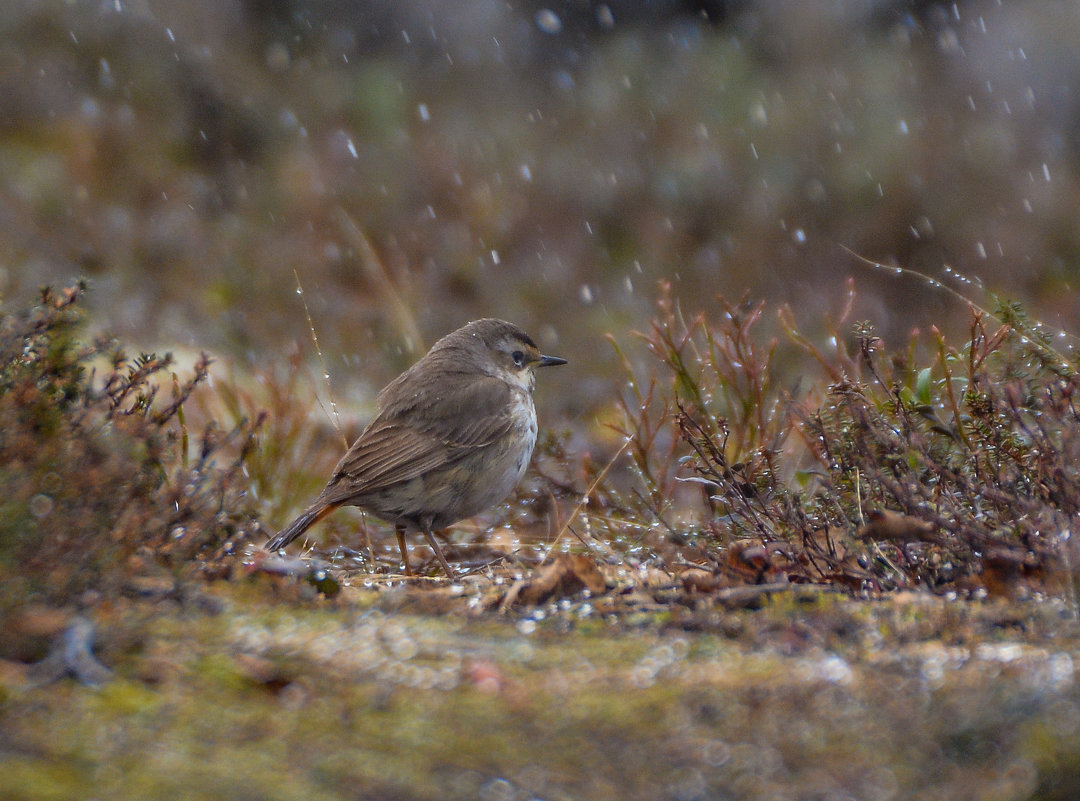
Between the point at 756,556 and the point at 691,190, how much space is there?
439 inches

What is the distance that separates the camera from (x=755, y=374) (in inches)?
201

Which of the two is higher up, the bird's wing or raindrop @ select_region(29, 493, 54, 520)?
the bird's wing

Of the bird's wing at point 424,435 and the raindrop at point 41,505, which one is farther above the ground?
the bird's wing at point 424,435

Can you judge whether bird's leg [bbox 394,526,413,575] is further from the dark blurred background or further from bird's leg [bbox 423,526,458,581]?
the dark blurred background

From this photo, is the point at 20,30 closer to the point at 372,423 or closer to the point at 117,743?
the point at 372,423

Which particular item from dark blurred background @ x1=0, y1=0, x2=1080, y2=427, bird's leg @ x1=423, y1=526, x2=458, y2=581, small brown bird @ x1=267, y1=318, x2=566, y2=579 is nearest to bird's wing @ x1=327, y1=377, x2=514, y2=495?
small brown bird @ x1=267, y1=318, x2=566, y2=579

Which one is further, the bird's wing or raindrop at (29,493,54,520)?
the bird's wing

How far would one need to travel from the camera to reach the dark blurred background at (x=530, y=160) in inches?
482

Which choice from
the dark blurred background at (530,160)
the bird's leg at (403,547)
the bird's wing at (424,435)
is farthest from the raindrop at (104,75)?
the bird's leg at (403,547)

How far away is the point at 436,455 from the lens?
542 cm

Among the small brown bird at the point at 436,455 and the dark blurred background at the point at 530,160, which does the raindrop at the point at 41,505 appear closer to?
the small brown bird at the point at 436,455

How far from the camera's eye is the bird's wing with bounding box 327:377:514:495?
17.4 feet

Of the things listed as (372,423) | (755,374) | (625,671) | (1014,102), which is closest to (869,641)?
(625,671)

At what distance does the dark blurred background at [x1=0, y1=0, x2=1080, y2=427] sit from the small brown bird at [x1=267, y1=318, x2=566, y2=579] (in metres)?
5.10
